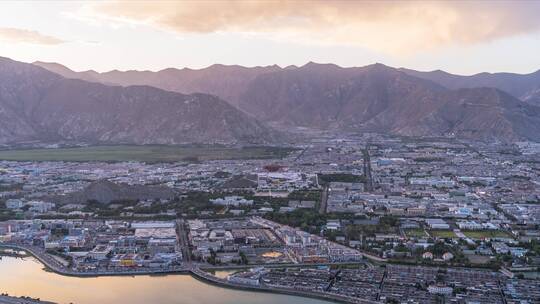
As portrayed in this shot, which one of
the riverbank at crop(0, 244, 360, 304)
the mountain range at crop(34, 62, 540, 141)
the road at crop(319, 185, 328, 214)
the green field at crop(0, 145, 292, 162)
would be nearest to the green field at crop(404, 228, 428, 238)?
the road at crop(319, 185, 328, 214)

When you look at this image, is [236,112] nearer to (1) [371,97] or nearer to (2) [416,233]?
(1) [371,97]

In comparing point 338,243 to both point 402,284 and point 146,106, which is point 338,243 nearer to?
point 402,284

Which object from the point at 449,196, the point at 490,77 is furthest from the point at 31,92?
the point at 490,77

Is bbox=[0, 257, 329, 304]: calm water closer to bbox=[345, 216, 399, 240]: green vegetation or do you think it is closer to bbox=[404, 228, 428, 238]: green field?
bbox=[345, 216, 399, 240]: green vegetation

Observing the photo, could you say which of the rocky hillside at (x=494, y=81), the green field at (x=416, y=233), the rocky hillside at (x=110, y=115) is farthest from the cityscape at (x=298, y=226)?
the rocky hillside at (x=494, y=81)

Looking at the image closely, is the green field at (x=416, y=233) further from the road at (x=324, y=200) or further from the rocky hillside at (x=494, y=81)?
the rocky hillside at (x=494, y=81)

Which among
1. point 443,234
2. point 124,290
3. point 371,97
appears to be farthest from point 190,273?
point 371,97
